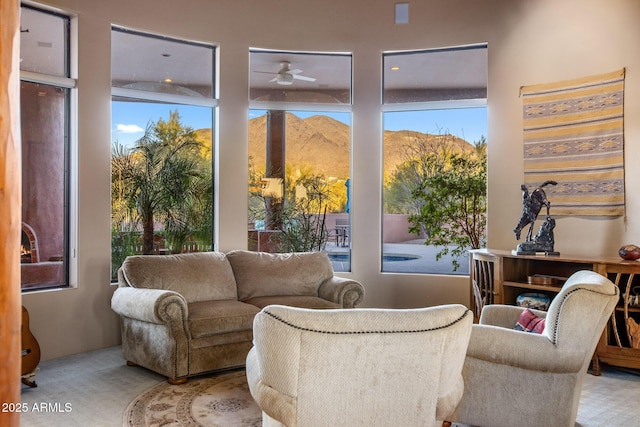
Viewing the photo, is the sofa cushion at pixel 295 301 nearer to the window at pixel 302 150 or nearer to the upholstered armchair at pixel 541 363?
the window at pixel 302 150

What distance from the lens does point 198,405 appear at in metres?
3.77

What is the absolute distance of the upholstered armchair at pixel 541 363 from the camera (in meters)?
2.98

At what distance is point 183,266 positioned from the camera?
4.99 meters

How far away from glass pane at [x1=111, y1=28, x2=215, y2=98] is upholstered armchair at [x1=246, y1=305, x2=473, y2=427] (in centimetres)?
425

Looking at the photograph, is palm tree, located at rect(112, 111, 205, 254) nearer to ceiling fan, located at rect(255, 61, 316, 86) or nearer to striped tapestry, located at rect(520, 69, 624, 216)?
ceiling fan, located at rect(255, 61, 316, 86)

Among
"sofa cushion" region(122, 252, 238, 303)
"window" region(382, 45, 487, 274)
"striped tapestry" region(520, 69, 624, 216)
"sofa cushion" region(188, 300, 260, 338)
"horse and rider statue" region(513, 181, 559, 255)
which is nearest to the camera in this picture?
"sofa cushion" region(188, 300, 260, 338)

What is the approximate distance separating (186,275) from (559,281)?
10.6 ft

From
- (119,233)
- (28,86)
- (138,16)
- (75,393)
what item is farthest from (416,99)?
(75,393)

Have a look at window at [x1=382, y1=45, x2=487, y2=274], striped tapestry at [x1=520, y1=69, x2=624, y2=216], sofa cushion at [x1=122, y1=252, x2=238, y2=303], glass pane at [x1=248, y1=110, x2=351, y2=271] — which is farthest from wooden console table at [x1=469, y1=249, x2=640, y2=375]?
sofa cushion at [x1=122, y1=252, x2=238, y2=303]

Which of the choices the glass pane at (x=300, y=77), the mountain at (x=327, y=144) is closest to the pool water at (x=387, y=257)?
the mountain at (x=327, y=144)

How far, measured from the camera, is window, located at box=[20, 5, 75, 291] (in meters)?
4.96

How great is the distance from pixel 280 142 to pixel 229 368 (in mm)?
2923

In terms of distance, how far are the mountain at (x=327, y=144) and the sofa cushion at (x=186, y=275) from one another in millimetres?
1914

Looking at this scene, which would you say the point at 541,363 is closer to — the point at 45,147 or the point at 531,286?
the point at 531,286
